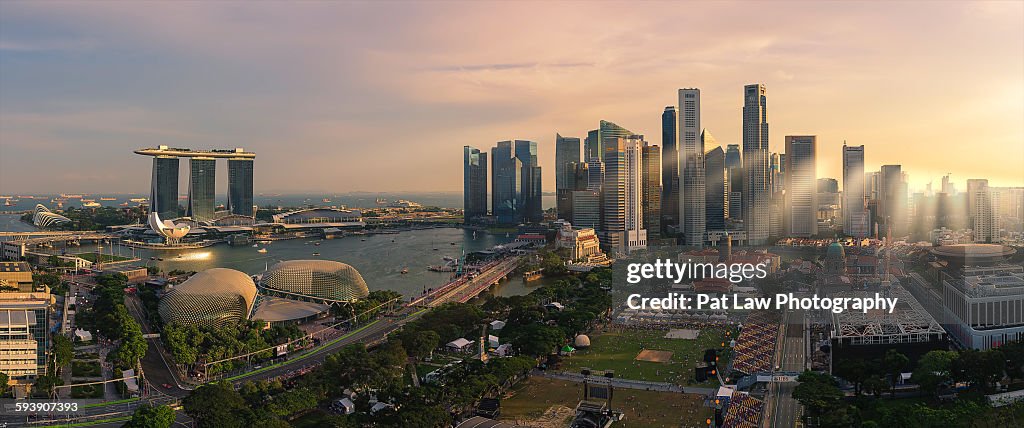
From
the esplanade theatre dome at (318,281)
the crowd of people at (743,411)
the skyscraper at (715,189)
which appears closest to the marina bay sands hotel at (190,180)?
the esplanade theatre dome at (318,281)

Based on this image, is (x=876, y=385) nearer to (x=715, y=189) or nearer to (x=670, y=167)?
(x=715, y=189)

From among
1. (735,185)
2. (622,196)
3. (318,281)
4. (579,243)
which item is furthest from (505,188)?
(318,281)

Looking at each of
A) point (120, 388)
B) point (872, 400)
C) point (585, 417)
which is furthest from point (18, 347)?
point (872, 400)

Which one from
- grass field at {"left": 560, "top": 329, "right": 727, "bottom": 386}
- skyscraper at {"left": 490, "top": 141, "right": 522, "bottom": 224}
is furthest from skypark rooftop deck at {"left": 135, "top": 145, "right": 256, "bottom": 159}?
grass field at {"left": 560, "top": 329, "right": 727, "bottom": 386}

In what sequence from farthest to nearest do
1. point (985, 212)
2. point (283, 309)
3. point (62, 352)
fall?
point (985, 212) < point (283, 309) < point (62, 352)

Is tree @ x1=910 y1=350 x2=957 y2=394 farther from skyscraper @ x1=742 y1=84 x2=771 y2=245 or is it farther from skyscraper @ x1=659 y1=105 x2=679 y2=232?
skyscraper @ x1=659 y1=105 x2=679 y2=232

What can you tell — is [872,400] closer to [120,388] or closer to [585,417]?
[585,417]
